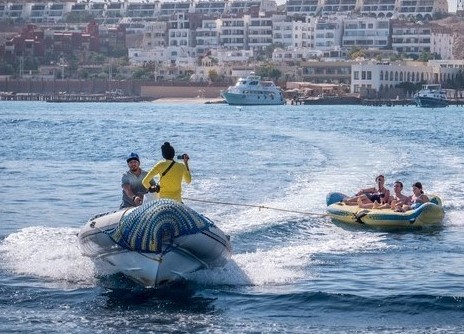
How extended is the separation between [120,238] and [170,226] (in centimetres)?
81

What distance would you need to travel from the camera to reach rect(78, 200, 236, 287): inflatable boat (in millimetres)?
20828

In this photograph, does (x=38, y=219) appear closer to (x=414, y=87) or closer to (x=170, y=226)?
(x=170, y=226)

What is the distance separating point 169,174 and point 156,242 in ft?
4.47

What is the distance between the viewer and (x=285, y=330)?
19672 mm

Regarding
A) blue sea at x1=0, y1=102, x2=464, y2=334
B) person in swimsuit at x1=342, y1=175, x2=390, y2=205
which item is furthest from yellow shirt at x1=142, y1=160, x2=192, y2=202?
person in swimsuit at x1=342, y1=175, x2=390, y2=205

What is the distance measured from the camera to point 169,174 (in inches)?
858

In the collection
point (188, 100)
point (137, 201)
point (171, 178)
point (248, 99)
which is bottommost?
point (188, 100)

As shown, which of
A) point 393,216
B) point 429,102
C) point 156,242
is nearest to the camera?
point 156,242

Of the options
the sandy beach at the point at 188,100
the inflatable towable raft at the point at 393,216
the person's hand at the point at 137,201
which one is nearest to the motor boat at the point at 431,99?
the sandy beach at the point at 188,100

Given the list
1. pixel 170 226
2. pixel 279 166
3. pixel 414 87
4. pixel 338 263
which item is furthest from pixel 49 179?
pixel 414 87

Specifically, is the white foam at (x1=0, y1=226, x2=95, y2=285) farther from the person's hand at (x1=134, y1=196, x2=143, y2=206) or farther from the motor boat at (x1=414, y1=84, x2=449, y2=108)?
the motor boat at (x1=414, y1=84, x2=449, y2=108)

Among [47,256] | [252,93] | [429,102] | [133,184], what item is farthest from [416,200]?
[429,102]

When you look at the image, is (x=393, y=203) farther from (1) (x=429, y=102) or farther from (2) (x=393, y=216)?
(1) (x=429, y=102)

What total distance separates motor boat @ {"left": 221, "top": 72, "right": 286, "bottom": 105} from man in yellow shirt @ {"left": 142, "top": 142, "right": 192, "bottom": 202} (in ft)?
443
